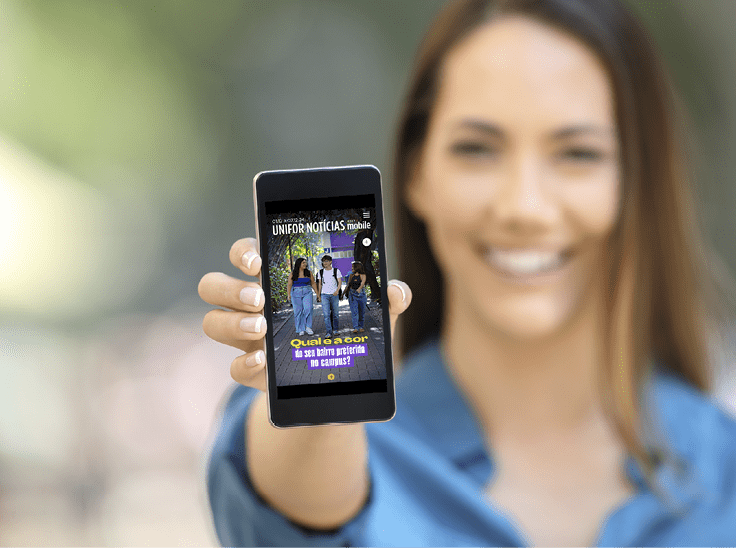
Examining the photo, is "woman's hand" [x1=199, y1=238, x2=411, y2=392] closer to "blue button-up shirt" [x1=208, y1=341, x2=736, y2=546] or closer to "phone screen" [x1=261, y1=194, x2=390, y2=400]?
"phone screen" [x1=261, y1=194, x2=390, y2=400]

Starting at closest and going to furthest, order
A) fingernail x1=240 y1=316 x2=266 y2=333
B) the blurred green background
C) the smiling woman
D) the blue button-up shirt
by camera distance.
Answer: fingernail x1=240 y1=316 x2=266 y2=333
the blue button-up shirt
the smiling woman
the blurred green background

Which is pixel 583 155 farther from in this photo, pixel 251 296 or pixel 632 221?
pixel 251 296

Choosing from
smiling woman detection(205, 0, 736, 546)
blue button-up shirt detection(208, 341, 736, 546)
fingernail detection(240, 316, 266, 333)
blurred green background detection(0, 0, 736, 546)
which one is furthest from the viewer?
blurred green background detection(0, 0, 736, 546)

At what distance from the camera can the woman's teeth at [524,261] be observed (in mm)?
1041

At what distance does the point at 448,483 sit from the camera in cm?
95

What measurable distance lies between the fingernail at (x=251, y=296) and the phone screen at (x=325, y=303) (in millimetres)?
45

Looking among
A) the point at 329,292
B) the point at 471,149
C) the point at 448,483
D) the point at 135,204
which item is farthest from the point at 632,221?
the point at 135,204

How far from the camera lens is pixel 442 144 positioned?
1062 mm

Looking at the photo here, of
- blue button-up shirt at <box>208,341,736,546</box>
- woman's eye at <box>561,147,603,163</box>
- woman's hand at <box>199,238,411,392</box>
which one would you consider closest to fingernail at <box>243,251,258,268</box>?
woman's hand at <box>199,238,411,392</box>

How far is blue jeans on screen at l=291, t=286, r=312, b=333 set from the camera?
0.63m

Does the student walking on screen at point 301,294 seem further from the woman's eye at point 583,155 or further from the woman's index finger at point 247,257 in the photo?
the woman's eye at point 583,155

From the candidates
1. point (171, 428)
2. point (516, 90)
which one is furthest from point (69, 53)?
point (516, 90)

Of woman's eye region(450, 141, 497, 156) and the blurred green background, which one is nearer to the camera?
woman's eye region(450, 141, 497, 156)

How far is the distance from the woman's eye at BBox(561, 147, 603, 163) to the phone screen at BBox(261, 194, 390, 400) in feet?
1.75
